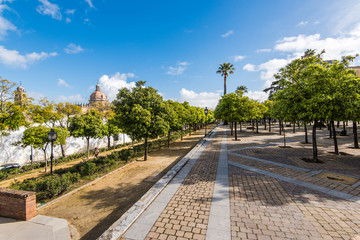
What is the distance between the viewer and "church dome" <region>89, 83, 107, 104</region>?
10181 cm

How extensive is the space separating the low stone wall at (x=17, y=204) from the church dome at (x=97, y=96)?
107 m

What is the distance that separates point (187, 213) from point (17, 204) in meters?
5.52

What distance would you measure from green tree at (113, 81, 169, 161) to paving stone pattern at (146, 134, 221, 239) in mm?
5875

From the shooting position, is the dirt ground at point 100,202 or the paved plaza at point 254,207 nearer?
the paved plaza at point 254,207

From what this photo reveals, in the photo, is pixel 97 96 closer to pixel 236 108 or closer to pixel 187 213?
pixel 236 108

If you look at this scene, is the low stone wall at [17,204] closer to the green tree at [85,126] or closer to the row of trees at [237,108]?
the green tree at [85,126]

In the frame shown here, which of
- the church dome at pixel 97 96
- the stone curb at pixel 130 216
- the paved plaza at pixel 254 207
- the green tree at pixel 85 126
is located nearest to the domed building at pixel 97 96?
the church dome at pixel 97 96

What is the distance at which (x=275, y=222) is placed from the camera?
415cm

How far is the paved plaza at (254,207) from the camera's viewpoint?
3832 millimetres

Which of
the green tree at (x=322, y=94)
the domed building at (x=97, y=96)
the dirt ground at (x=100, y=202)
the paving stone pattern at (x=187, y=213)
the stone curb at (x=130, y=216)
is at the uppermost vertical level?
the domed building at (x=97, y=96)

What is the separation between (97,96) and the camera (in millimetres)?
103000

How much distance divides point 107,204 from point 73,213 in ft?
3.67

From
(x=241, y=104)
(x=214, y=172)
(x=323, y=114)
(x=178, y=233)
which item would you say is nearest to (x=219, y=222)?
(x=178, y=233)

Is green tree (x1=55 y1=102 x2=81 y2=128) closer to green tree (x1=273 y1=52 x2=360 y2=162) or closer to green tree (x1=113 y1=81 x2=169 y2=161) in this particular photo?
green tree (x1=113 y1=81 x2=169 y2=161)
